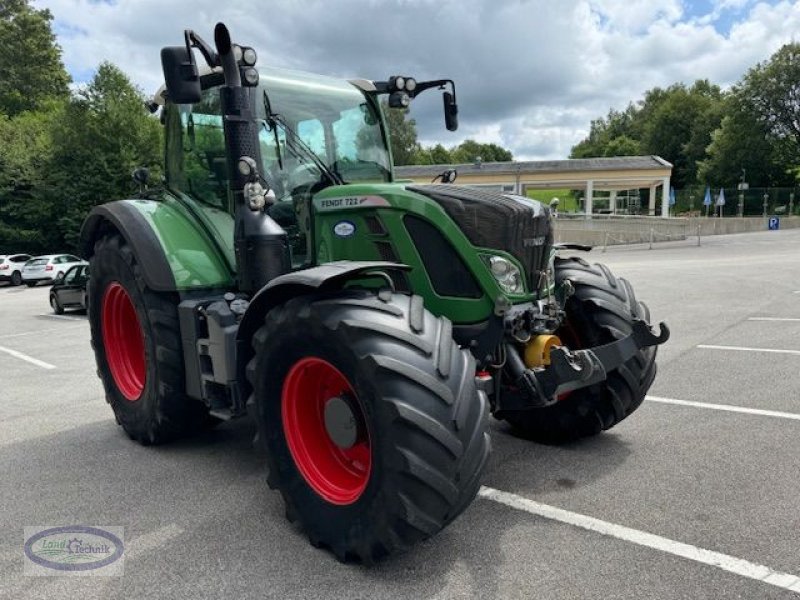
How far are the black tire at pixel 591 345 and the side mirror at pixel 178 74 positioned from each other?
8.23 ft

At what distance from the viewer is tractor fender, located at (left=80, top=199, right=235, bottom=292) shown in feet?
14.0

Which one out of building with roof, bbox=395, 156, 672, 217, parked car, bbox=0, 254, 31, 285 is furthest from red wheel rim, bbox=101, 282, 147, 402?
building with roof, bbox=395, 156, 672, 217

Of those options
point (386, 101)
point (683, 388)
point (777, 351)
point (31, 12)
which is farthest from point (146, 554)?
point (31, 12)

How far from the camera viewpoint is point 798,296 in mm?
11805

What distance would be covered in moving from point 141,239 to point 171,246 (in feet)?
0.70

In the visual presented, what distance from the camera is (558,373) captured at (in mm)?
3305

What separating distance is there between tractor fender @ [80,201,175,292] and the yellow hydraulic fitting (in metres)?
2.32

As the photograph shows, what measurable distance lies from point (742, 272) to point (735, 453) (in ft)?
44.9

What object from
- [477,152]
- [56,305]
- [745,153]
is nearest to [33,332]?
[56,305]

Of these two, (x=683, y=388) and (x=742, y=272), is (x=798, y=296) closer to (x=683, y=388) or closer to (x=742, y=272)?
(x=742, y=272)

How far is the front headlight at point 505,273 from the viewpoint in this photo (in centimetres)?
342

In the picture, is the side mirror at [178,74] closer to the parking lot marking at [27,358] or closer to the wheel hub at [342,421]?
the wheel hub at [342,421]

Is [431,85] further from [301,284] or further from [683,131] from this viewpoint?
[683,131]

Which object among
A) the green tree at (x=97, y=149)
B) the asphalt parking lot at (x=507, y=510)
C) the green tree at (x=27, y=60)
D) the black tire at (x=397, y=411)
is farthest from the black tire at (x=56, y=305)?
the green tree at (x=27, y=60)
